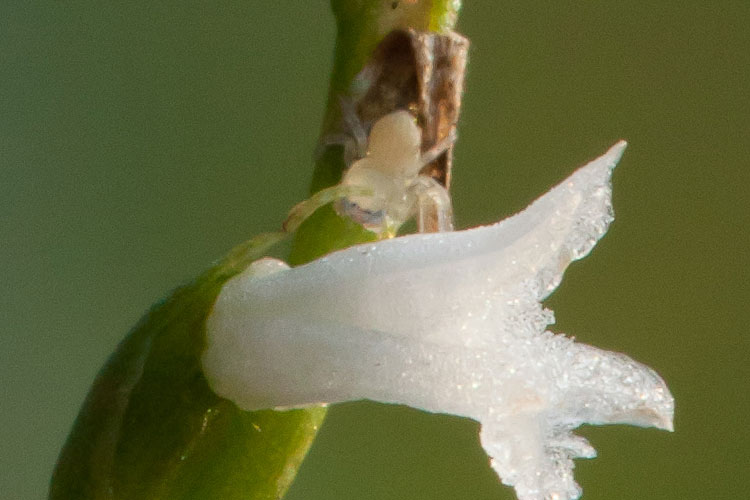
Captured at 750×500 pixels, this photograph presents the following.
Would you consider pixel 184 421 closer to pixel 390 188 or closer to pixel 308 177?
pixel 390 188

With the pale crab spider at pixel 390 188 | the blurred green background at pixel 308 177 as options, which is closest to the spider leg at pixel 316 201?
the pale crab spider at pixel 390 188

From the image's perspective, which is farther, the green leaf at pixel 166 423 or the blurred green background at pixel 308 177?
the blurred green background at pixel 308 177

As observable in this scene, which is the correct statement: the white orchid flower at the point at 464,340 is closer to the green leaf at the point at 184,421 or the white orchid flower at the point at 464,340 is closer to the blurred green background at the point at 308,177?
the green leaf at the point at 184,421

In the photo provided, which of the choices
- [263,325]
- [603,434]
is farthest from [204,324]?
[603,434]

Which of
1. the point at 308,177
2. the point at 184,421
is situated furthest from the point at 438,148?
the point at 308,177

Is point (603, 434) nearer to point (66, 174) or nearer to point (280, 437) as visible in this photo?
point (66, 174)

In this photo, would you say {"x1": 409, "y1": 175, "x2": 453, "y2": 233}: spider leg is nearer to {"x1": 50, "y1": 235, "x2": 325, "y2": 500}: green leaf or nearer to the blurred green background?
{"x1": 50, "y1": 235, "x2": 325, "y2": 500}: green leaf

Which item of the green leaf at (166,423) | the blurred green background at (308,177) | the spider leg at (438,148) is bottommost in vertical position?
the green leaf at (166,423)

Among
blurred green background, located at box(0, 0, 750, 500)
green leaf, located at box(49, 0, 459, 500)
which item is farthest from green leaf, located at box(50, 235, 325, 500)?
blurred green background, located at box(0, 0, 750, 500)
